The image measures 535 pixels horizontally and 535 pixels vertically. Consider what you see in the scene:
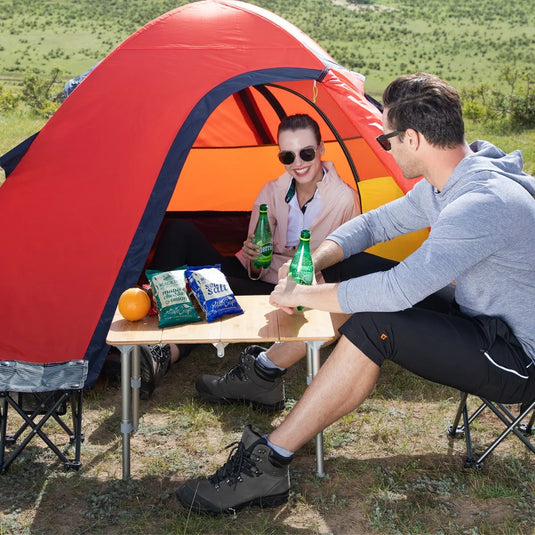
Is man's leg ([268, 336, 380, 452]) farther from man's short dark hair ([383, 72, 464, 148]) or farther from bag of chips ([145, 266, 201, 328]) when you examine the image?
man's short dark hair ([383, 72, 464, 148])

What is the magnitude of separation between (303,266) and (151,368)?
106cm

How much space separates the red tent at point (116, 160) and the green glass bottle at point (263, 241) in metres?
0.47

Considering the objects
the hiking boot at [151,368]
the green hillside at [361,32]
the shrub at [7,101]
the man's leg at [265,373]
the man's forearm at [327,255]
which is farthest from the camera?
the green hillside at [361,32]

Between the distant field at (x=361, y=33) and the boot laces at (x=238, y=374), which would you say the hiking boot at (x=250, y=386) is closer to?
the boot laces at (x=238, y=374)

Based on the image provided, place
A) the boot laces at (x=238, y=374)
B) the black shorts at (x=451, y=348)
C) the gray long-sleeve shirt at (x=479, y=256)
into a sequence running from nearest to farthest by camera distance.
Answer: the gray long-sleeve shirt at (x=479, y=256)
the black shorts at (x=451, y=348)
the boot laces at (x=238, y=374)

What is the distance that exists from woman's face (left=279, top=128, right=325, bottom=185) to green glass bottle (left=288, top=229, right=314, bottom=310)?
33.6 inches

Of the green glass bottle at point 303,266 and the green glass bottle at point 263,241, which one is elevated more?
the green glass bottle at point 303,266

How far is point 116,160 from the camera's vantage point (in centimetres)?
342

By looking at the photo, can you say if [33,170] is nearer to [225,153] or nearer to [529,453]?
[225,153]

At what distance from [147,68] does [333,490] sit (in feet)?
7.59

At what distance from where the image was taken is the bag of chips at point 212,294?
2549 millimetres

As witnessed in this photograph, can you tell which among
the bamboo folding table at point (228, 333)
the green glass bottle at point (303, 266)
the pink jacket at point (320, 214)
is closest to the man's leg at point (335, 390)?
the bamboo folding table at point (228, 333)

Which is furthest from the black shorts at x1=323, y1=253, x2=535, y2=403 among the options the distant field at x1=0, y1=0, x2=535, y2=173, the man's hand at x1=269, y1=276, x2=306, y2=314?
the distant field at x1=0, y1=0, x2=535, y2=173

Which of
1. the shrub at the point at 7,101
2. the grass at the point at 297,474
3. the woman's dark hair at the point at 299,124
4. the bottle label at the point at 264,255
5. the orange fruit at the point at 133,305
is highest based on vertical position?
the woman's dark hair at the point at 299,124
